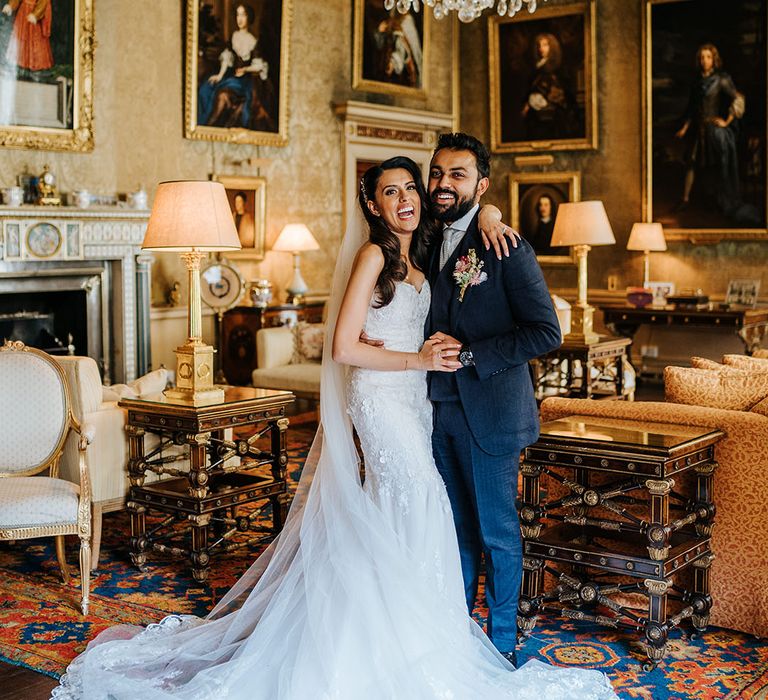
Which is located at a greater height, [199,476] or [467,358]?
[467,358]

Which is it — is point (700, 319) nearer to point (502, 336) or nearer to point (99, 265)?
point (99, 265)

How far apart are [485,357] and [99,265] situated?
6278mm

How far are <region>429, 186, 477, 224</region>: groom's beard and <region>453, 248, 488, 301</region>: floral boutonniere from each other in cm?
14

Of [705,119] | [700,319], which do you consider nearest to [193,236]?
[700,319]

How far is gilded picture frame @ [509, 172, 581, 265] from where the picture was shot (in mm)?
12556

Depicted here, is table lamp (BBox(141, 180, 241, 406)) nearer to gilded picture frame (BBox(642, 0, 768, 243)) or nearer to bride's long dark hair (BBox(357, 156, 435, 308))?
bride's long dark hair (BBox(357, 156, 435, 308))

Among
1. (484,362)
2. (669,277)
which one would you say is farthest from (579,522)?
(669,277)

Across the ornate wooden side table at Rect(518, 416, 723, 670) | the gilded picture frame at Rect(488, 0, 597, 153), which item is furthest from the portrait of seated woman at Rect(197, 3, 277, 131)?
the ornate wooden side table at Rect(518, 416, 723, 670)

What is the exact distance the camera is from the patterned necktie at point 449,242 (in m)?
3.65

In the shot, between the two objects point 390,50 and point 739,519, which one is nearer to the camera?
point 739,519

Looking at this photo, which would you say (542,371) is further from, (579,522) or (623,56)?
(579,522)

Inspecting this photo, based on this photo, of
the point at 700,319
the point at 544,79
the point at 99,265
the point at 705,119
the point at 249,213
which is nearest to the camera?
the point at 99,265

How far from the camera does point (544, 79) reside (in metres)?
12.5

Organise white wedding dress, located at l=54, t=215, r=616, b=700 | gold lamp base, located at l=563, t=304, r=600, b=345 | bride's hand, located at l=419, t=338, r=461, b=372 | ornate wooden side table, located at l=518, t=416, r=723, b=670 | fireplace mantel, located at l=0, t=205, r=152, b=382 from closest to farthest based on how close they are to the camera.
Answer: white wedding dress, located at l=54, t=215, r=616, b=700, bride's hand, located at l=419, t=338, r=461, b=372, ornate wooden side table, located at l=518, t=416, r=723, b=670, gold lamp base, located at l=563, t=304, r=600, b=345, fireplace mantel, located at l=0, t=205, r=152, b=382
